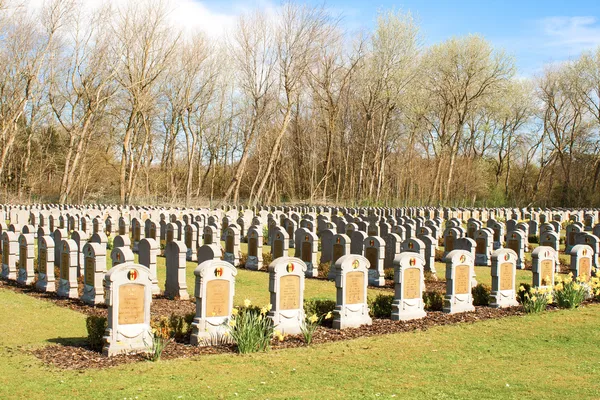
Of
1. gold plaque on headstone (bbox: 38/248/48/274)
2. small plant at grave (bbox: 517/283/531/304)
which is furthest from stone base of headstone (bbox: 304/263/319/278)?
gold plaque on headstone (bbox: 38/248/48/274)

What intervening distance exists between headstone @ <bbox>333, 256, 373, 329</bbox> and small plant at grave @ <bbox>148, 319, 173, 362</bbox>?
110 inches

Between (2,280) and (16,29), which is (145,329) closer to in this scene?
(2,280)

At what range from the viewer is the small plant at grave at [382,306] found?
1180cm

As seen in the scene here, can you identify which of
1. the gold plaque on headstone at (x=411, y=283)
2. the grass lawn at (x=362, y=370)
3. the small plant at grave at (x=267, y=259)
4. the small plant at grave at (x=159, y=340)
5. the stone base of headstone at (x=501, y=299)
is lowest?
the grass lawn at (x=362, y=370)

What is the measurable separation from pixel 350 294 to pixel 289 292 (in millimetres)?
1174

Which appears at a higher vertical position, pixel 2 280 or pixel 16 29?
pixel 16 29

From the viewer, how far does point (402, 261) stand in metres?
11.6

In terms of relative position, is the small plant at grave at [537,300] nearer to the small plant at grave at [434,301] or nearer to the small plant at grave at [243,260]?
the small plant at grave at [434,301]

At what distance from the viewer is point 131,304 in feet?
29.9

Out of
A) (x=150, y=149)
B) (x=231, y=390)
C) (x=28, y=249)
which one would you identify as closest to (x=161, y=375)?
(x=231, y=390)

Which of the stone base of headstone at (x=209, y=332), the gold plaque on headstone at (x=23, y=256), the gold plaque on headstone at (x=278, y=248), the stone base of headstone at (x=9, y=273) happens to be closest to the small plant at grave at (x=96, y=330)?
the stone base of headstone at (x=209, y=332)

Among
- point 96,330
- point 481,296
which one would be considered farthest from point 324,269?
point 96,330

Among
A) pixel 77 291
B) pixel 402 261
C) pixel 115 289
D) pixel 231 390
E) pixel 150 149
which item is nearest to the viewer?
pixel 231 390

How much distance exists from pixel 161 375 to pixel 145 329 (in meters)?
1.49
